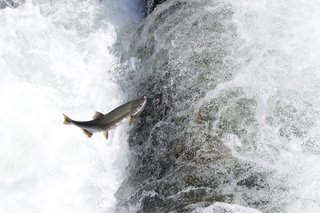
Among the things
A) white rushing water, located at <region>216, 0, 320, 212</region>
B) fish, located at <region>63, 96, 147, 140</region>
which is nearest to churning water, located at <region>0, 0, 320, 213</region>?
white rushing water, located at <region>216, 0, 320, 212</region>

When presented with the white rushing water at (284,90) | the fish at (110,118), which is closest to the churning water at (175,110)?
the white rushing water at (284,90)

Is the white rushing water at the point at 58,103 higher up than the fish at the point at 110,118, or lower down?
higher up

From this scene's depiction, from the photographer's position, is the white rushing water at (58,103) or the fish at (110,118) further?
the white rushing water at (58,103)

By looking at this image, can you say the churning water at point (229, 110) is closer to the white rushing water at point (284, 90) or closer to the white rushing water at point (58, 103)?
the white rushing water at point (284, 90)

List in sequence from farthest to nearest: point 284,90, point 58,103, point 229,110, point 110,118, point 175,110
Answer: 1. point 58,103
2. point 175,110
3. point 284,90
4. point 229,110
5. point 110,118

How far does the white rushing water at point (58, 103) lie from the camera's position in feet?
21.3

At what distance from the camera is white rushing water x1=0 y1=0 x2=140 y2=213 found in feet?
21.3

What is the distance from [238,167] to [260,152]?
299mm

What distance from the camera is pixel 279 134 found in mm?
5930

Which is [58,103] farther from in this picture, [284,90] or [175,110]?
[284,90]

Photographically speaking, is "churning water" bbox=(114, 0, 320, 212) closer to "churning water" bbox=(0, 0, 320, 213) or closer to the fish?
"churning water" bbox=(0, 0, 320, 213)

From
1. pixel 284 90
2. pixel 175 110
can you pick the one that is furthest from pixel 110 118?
pixel 284 90

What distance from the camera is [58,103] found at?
7.36 meters

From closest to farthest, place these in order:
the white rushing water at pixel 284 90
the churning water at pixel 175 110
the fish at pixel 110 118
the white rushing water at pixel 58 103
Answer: the fish at pixel 110 118, the white rushing water at pixel 284 90, the churning water at pixel 175 110, the white rushing water at pixel 58 103
